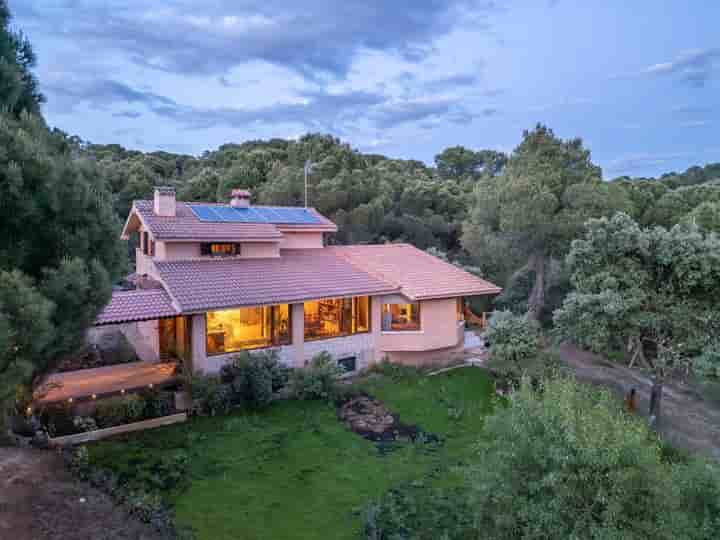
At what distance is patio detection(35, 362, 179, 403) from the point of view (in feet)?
37.4

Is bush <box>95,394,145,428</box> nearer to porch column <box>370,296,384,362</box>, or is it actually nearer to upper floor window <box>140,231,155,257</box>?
upper floor window <box>140,231,155,257</box>

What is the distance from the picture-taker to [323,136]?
3444 cm

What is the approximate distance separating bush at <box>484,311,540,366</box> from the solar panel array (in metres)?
8.72

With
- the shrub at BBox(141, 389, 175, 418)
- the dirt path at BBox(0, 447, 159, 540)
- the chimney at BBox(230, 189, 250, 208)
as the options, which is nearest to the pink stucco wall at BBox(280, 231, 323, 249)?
the chimney at BBox(230, 189, 250, 208)

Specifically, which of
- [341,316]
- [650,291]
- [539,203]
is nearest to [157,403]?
[341,316]

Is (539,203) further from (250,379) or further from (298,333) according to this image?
(250,379)

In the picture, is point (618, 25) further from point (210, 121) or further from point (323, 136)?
point (210, 121)

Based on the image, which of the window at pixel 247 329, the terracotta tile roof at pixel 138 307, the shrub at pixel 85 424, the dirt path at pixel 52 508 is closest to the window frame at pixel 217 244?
the window at pixel 247 329

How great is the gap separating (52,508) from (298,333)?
8561 millimetres

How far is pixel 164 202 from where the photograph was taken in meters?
15.9

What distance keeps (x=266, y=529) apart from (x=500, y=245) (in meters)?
19.1

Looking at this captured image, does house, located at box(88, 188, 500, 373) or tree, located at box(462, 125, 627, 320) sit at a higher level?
tree, located at box(462, 125, 627, 320)

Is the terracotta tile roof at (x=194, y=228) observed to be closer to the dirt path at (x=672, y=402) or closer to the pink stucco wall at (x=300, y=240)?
the pink stucco wall at (x=300, y=240)

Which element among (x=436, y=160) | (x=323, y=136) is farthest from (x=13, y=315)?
(x=436, y=160)
